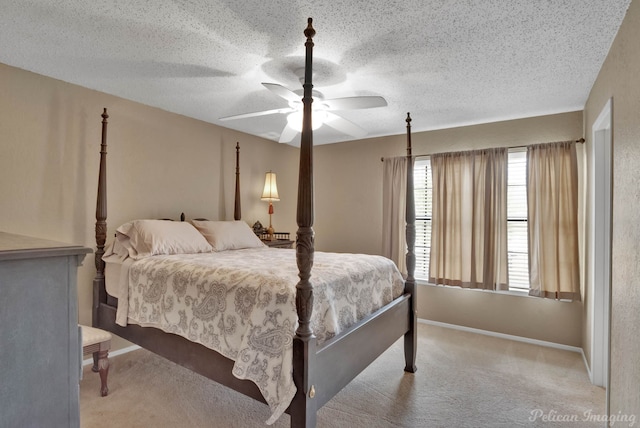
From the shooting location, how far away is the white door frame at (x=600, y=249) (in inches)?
101

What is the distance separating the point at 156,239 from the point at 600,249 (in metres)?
3.54

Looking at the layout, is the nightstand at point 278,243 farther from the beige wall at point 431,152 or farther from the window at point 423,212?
the window at point 423,212

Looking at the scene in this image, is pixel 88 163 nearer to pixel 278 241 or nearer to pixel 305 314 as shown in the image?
pixel 278 241

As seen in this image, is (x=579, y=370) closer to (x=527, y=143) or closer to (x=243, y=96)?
(x=527, y=143)

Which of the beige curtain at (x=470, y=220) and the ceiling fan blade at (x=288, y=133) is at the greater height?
the ceiling fan blade at (x=288, y=133)

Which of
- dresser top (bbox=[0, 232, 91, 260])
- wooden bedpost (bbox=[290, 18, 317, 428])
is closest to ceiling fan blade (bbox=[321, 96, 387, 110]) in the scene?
wooden bedpost (bbox=[290, 18, 317, 428])

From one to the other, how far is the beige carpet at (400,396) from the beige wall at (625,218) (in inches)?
23.3

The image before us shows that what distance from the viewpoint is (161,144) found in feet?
11.5

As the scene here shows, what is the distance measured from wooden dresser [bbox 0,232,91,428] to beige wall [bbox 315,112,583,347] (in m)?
3.46

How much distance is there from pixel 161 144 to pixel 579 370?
14.7 ft

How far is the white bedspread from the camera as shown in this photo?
1729mm

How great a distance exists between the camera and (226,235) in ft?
11.2

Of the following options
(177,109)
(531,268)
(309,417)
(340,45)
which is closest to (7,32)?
(177,109)

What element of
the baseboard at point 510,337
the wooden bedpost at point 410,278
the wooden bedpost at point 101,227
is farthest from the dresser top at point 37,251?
the baseboard at point 510,337
